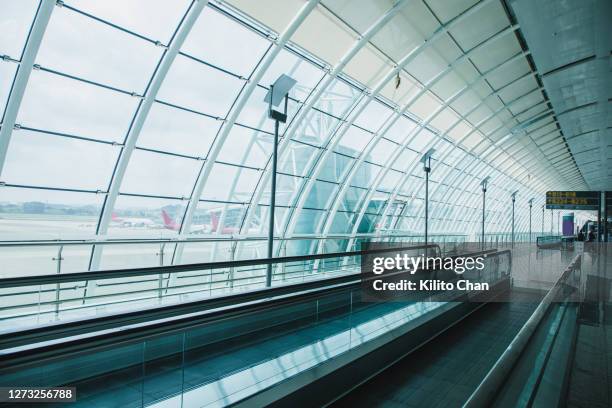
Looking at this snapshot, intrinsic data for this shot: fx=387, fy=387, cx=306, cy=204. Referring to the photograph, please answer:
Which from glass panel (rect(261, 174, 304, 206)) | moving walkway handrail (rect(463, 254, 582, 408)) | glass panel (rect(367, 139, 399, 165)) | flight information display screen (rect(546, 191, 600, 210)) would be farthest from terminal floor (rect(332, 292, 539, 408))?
flight information display screen (rect(546, 191, 600, 210))

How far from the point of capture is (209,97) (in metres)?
13.1

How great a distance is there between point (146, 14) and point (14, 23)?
3.03m

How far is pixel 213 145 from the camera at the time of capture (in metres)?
14.1

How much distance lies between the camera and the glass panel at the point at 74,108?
9.98 m

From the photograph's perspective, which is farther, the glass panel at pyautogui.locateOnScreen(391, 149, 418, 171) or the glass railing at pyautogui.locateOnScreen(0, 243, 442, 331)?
the glass panel at pyautogui.locateOnScreen(391, 149, 418, 171)

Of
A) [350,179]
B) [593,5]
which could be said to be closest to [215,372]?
[593,5]

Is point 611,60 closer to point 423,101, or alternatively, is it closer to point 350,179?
point 423,101

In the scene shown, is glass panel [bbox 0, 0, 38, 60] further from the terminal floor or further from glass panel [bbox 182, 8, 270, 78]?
the terminal floor

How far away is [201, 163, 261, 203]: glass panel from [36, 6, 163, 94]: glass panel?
15.4 ft

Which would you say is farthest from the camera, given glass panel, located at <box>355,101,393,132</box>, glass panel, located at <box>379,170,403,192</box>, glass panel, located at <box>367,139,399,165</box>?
glass panel, located at <box>379,170,403,192</box>

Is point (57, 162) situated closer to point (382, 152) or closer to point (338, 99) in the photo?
point (338, 99)

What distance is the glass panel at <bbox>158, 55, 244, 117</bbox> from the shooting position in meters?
12.1

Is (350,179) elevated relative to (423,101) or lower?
lower

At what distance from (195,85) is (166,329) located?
36.9 feet
